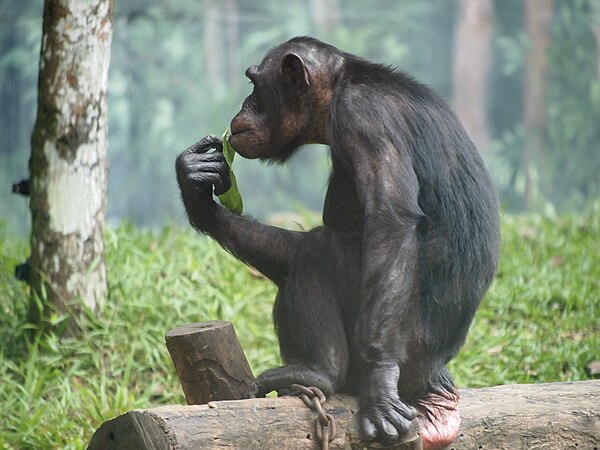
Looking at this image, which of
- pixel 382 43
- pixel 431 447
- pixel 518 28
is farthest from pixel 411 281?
pixel 518 28

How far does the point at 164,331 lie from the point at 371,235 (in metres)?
2.51

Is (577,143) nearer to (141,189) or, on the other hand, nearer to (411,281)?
(141,189)

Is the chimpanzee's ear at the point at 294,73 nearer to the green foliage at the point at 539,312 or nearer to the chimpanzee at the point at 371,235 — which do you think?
the chimpanzee at the point at 371,235

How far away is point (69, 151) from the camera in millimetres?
5492

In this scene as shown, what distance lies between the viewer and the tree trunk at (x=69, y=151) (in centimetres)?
545

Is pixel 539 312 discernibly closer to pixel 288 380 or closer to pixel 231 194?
pixel 231 194

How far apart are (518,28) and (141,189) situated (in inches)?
191

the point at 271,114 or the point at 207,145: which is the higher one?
the point at 271,114

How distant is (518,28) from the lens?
10.9 m

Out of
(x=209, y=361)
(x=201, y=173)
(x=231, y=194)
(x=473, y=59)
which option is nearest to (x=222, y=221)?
(x=231, y=194)

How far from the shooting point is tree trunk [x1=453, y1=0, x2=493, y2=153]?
10859 mm

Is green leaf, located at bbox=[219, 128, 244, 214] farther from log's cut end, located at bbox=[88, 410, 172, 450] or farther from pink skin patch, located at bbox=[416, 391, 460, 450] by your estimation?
log's cut end, located at bbox=[88, 410, 172, 450]

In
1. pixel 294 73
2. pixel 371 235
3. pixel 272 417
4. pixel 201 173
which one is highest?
pixel 294 73

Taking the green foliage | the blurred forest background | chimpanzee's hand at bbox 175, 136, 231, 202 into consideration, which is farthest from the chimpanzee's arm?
the blurred forest background
